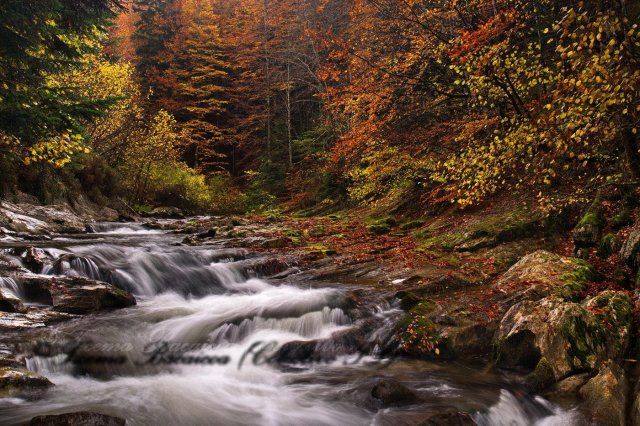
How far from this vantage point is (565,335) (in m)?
5.21

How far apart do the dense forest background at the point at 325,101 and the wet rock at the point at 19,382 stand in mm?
4670

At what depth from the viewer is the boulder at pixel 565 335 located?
506 centimetres

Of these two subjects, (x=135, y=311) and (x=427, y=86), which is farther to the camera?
(x=427, y=86)

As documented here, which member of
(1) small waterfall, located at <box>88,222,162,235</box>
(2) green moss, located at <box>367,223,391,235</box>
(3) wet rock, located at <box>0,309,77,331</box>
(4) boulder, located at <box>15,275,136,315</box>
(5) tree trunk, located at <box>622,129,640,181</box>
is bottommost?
(3) wet rock, located at <box>0,309,77,331</box>

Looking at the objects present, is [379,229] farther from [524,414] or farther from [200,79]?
[200,79]

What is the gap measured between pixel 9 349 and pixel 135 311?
2.67 m

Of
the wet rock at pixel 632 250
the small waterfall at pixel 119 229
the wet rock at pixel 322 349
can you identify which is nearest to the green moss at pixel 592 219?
the wet rock at pixel 632 250

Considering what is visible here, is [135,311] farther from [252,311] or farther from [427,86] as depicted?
[427,86]

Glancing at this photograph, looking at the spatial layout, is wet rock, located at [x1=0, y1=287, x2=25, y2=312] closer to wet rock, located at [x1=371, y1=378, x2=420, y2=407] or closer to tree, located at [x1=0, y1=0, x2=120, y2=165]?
tree, located at [x1=0, y1=0, x2=120, y2=165]

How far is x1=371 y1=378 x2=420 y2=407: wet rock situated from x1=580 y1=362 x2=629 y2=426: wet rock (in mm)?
1927

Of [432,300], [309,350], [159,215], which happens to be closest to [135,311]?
[309,350]

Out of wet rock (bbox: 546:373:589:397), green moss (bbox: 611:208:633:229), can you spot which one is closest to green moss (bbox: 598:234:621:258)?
green moss (bbox: 611:208:633:229)

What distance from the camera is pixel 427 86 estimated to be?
11.9 meters

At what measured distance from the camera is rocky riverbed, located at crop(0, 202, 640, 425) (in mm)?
4961
